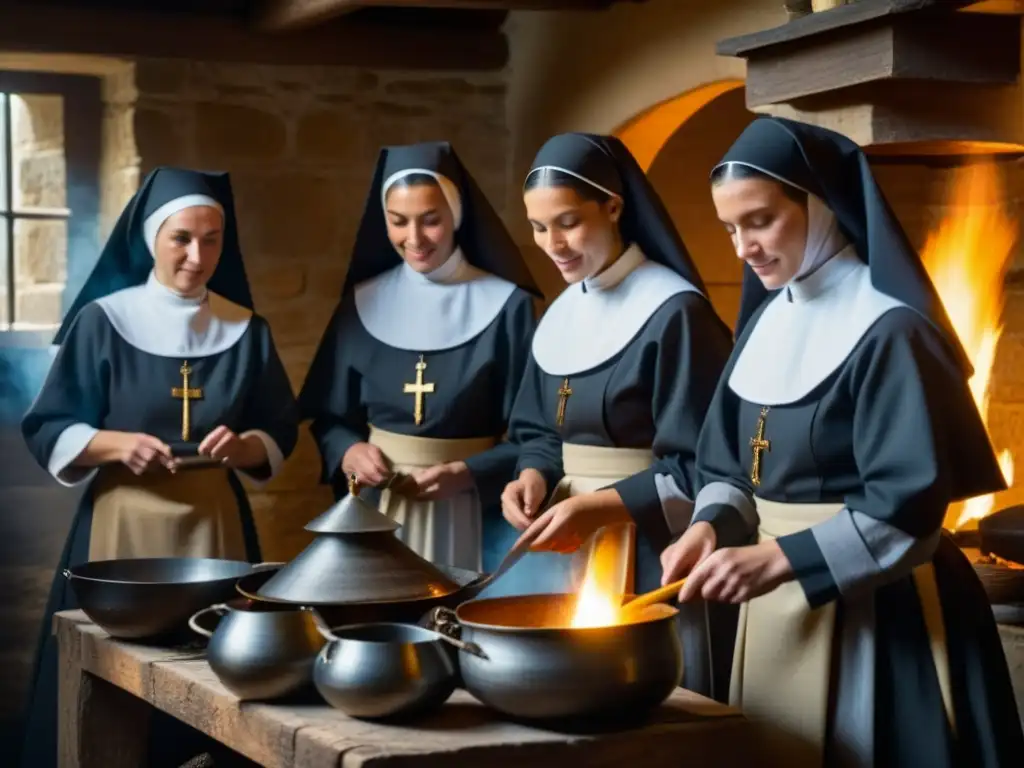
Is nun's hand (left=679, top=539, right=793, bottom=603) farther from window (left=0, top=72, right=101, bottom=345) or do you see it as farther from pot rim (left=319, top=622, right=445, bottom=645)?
window (left=0, top=72, right=101, bottom=345)

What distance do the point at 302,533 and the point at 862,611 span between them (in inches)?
127

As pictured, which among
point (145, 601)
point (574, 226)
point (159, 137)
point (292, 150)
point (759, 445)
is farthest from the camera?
point (292, 150)

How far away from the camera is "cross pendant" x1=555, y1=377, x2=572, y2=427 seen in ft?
13.0

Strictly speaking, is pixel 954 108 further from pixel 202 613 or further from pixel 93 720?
pixel 93 720

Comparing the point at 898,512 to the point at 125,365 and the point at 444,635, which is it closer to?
the point at 444,635

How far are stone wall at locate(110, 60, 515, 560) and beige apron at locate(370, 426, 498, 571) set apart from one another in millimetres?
1345

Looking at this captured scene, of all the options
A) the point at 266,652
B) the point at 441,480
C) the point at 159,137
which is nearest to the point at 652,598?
the point at 266,652

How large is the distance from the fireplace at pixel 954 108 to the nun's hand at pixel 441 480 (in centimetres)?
126

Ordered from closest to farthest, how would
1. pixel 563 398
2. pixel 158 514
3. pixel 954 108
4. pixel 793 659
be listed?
pixel 793 659
pixel 954 108
pixel 563 398
pixel 158 514

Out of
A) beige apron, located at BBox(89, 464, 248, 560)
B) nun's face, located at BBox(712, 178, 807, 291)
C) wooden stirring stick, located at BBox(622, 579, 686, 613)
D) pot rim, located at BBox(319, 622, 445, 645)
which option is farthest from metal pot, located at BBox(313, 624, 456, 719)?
beige apron, located at BBox(89, 464, 248, 560)

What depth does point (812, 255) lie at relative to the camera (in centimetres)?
303

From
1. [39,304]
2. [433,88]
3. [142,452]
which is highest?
[433,88]

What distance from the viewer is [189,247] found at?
4461 millimetres

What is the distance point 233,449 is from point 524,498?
94 cm
